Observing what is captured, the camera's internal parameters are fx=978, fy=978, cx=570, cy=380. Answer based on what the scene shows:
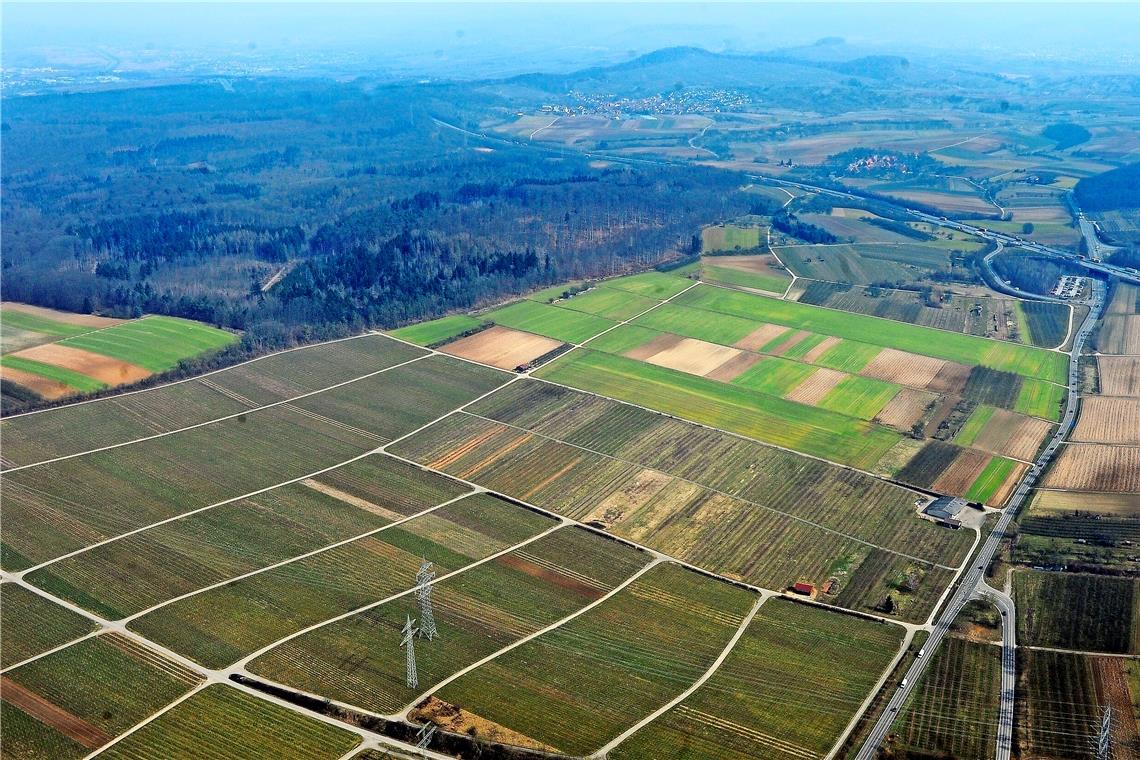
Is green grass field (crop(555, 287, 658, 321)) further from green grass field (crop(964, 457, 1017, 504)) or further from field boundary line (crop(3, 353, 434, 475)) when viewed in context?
green grass field (crop(964, 457, 1017, 504))

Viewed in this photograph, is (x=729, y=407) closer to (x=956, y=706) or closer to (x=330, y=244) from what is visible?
(x=956, y=706)

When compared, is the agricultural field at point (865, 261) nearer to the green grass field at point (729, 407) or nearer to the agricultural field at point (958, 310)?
the agricultural field at point (958, 310)

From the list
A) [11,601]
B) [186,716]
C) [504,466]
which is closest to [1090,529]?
[504,466]

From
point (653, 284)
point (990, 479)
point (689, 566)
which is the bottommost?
point (689, 566)

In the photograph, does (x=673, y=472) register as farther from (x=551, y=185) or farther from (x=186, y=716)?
(x=551, y=185)

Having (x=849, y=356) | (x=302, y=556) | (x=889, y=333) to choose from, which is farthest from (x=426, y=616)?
(x=889, y=333)

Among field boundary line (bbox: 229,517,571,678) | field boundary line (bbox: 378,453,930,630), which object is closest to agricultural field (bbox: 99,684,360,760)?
field boundary line (bbox: 229,517,571,678)
